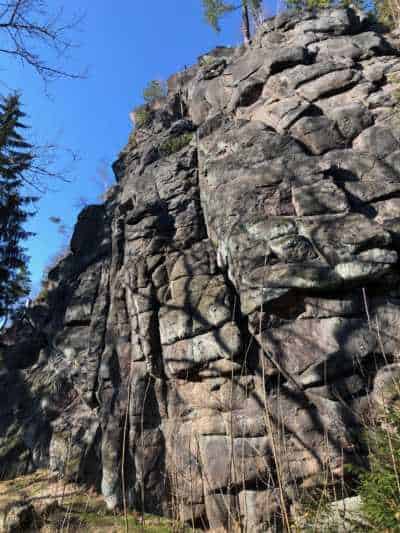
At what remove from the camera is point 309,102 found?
8.76 meters

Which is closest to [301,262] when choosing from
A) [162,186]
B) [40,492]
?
[162,186]

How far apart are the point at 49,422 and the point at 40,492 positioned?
1.88 metres

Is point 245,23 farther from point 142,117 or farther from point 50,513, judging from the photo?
point 50,513

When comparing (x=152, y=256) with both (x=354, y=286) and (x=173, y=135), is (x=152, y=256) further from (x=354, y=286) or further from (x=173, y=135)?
(x=173, y=135)

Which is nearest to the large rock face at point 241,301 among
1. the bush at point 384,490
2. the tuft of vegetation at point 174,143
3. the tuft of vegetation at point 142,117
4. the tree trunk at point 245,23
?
the tuft of vegetation at point 174,143

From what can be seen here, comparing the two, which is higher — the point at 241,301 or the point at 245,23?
the point at 245,23

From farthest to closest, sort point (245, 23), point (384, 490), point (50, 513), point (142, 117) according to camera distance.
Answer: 1. point (245, 23)
2. point (142, 117)
3. point (50, 513)
4. point (384, 490)

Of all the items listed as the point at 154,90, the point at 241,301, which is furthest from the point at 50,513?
the point at 154,90

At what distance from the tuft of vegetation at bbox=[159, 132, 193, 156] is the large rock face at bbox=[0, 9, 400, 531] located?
0.07 meters

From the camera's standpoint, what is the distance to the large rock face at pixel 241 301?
4996 millimetres

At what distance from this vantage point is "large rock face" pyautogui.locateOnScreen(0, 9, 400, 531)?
4996mm

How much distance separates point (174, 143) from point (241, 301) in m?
7.31

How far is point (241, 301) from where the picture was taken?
580 centimetres

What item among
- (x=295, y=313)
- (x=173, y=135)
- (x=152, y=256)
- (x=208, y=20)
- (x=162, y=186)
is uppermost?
(x=208, y=20)
